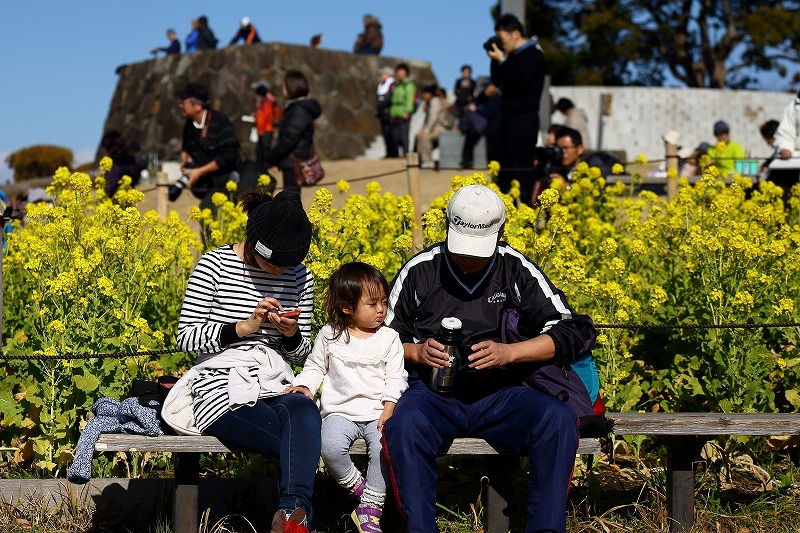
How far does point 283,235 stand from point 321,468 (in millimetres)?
1058

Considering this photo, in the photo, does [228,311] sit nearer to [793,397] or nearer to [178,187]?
[793,397]

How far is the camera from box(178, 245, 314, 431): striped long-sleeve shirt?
159 inches

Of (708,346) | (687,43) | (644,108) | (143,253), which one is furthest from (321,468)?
(687,43)

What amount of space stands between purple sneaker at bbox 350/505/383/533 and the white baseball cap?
931 mm

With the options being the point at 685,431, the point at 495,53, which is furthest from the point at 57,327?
the point at 495,53

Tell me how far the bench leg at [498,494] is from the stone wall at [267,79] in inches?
717

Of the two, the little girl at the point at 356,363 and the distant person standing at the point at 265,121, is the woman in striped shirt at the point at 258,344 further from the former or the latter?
the distant person standing at the point at 265,121

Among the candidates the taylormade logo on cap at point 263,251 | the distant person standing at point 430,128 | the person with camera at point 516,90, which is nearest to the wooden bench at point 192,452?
the taylormade logo on cap at point 263,251

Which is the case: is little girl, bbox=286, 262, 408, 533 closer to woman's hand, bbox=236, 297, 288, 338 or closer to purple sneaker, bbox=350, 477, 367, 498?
purple sneaker, bbox=350, 477, 367, 498

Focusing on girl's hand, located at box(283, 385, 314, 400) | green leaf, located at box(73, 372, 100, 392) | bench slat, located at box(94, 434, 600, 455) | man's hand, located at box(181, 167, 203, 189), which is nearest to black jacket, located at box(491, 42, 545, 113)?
man's hand, located at box(181, 167, 203, 189)

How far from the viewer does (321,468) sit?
459 centimetres

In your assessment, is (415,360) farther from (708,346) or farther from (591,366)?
(708,346)

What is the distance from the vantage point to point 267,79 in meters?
22.7

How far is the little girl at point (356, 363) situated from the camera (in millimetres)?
4027
